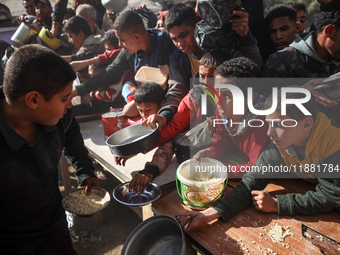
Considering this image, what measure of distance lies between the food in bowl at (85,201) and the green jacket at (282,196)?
0.74 meters

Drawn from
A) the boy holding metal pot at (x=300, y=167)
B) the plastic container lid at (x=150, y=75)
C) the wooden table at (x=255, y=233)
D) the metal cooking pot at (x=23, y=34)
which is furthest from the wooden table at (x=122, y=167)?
the metal cooking pot at (x=23, y=34)

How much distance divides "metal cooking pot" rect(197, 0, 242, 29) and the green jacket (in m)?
0.92

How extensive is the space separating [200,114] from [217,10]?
2.62ft

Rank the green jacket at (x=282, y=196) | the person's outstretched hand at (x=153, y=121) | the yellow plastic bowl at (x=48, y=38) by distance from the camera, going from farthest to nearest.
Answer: the yellow plastic bowl at (x=48, y=38), the person's outstretched hand at (x=153, y=121), the green jacket at (x=282, y=196)

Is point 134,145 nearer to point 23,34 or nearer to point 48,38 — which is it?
point 23,34

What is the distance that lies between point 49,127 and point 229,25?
143 centimetres

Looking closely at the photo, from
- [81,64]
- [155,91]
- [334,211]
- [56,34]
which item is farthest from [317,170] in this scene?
[56,34]

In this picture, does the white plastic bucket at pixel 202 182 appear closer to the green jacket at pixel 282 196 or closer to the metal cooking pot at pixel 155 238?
the green jacket at pixel 282 196

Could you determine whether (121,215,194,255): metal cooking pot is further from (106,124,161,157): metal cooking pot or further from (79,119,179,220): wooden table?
(106,124,161,157): metal cooking pot

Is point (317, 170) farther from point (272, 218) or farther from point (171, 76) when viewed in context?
point (171, 76)

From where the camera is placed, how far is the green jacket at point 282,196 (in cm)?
140

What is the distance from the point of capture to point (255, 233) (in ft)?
4.60

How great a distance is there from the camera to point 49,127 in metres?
1.48

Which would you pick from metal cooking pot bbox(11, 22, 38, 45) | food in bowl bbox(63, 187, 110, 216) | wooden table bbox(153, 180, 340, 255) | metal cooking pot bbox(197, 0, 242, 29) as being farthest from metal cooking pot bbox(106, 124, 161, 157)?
metal cooking pot bbox(11, 22, 38, 45)
